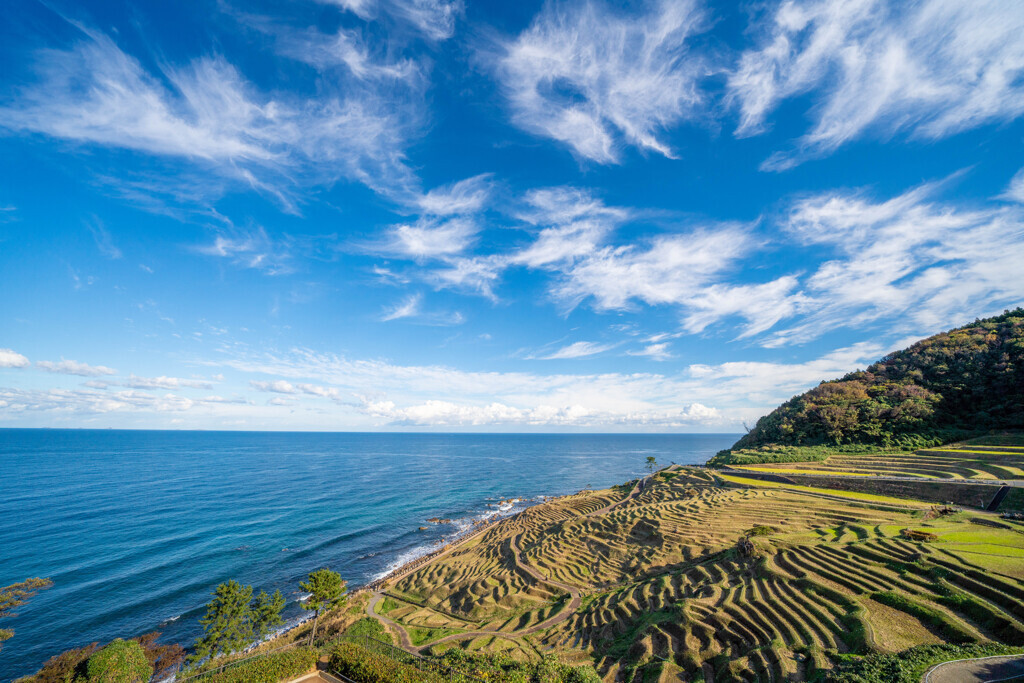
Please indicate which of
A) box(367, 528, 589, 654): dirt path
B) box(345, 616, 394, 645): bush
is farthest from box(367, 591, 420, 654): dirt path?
box(345, 616, 394, 645): bush

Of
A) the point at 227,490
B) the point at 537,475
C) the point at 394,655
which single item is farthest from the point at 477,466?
the point at 394,655

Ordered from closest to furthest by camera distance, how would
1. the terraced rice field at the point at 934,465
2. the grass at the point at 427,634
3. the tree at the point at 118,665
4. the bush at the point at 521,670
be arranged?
the bush at the point at 521,670
the tree at the point at 118,665
the grass at the point at 427,634
the terraced rice field at the point at 934,465

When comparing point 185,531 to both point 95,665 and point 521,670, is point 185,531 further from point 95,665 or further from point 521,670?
point 521,670

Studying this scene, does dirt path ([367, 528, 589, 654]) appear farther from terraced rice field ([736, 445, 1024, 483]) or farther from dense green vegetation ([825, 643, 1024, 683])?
terraced rice field ([736, 445, 1024, 483])

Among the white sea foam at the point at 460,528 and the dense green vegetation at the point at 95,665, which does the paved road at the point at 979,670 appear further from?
the white sea foam at the point at 460,528

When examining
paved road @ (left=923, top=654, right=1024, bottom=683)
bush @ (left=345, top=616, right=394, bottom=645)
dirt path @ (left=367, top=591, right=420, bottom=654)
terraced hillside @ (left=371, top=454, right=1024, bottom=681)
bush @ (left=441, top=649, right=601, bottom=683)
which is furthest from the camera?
bush @ (left=345, top=616, right=394, bottom=645)

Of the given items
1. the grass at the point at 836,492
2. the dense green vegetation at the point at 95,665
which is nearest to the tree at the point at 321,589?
the dense green vegetation at the point at 95,665

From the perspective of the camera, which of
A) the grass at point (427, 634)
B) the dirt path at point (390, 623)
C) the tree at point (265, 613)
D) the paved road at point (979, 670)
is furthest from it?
the tree at point (265, 613)
